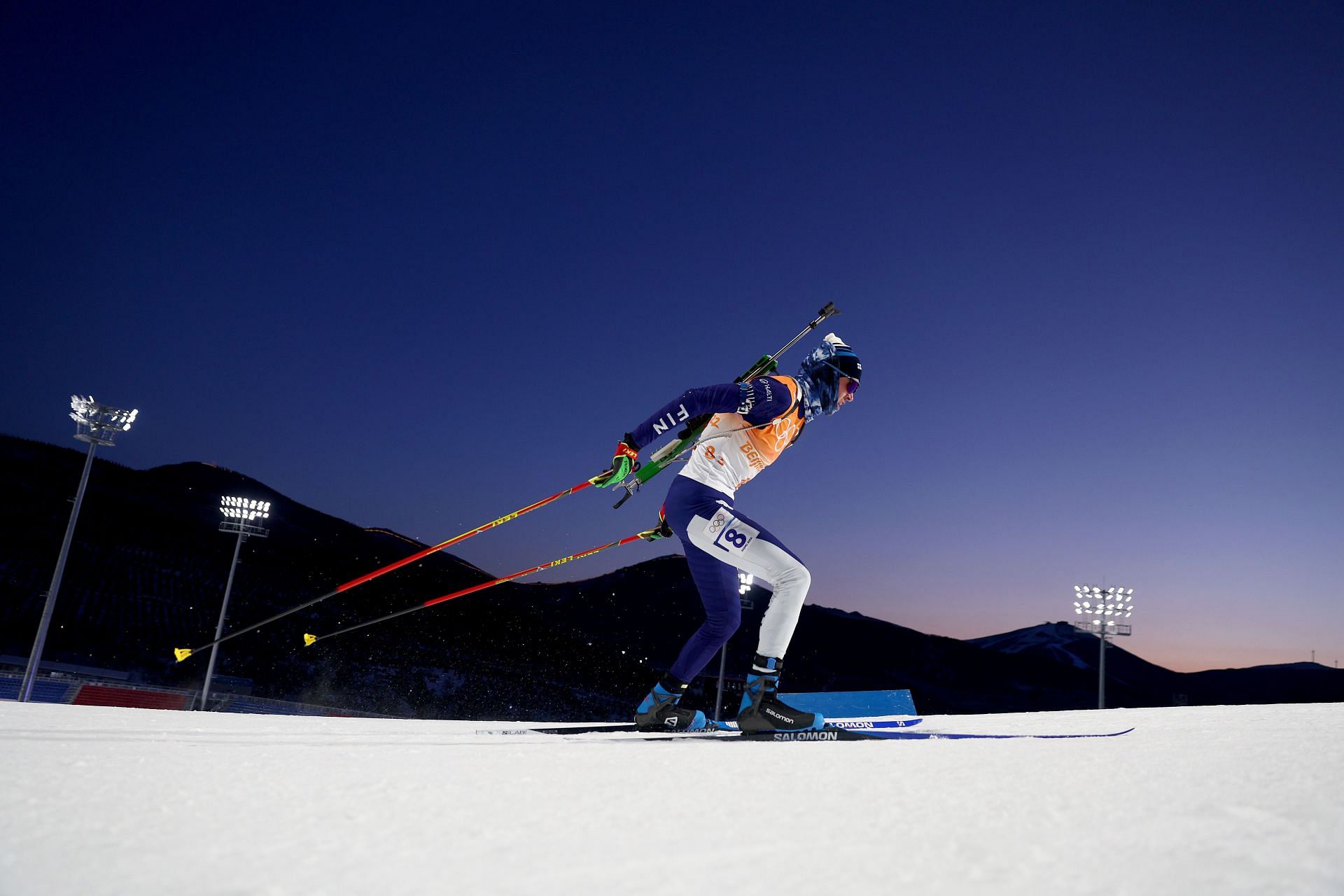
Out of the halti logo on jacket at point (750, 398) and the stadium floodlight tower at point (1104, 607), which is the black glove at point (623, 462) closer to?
the halti logo on jacket at point (750, 398)

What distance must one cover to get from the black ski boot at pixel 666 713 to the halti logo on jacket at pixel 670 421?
117 centimetres

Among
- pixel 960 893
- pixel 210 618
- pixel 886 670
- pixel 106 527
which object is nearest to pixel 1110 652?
pixel 886 670

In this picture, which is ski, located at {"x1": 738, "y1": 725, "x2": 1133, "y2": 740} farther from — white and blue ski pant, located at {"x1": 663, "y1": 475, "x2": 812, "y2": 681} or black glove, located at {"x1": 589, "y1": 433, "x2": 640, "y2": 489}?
black glove, located at {"x1": 589, "y1": 433, "x2": 640, "y2": 489}

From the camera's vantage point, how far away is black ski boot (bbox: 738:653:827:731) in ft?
9.89

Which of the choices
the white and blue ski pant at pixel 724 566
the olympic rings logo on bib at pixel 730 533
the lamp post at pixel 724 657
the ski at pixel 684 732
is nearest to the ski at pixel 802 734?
the ski at pixel 684 732

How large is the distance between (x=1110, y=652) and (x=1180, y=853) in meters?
132

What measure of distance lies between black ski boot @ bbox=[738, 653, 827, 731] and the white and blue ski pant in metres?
0.06

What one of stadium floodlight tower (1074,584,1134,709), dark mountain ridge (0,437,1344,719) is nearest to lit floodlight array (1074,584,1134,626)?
stadium floodlight tower (1074,584,1134,709)

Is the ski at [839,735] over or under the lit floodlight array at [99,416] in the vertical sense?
under

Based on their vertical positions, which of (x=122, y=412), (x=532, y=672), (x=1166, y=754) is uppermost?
(x=122, y=412)

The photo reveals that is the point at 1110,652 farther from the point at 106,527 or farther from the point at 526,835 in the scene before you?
the point at 526,835

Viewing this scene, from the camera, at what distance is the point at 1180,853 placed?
0.89 meters

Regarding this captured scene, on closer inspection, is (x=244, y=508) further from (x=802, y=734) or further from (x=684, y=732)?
(x=802, y=734)

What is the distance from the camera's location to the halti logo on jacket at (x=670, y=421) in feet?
11.4
